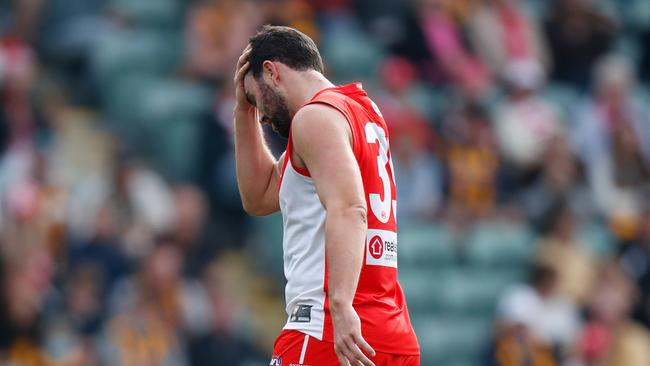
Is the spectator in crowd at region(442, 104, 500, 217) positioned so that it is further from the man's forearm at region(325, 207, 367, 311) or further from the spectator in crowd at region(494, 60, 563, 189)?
the man's forearm at region(325, 207, 367, 311)

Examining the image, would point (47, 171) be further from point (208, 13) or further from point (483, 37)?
point (483, 37)

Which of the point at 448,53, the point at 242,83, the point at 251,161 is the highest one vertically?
the point at 448,53

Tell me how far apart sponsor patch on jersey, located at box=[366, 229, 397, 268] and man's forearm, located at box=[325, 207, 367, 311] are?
27 centimetres

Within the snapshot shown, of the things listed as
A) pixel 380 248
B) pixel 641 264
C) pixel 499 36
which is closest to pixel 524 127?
pixel 499 36

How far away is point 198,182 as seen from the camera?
39.0 feet

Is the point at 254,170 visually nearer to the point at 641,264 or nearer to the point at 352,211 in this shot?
the point at 352,211

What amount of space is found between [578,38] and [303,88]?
1025 cm

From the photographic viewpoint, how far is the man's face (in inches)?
208

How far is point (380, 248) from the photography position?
513 cm

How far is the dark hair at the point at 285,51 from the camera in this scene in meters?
5.28

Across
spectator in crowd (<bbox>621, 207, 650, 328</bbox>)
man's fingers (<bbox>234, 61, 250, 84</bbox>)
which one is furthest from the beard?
spectator in crowd (<bbox>621, 207, 650, 328</bbox>)

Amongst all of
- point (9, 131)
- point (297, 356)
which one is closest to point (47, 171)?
point (9, 131)

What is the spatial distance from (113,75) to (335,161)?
817 cm

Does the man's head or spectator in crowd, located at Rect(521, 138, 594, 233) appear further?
spectator in crowd, located at Rect(521, 138, 594, 233)
